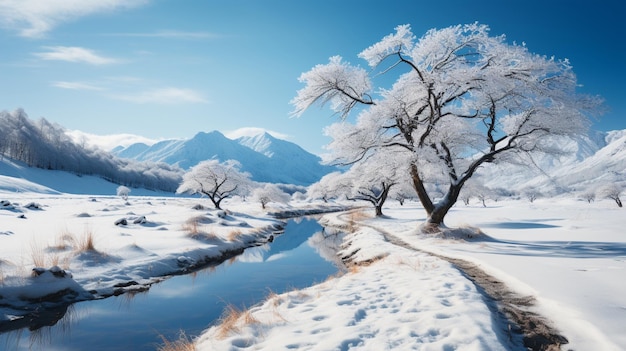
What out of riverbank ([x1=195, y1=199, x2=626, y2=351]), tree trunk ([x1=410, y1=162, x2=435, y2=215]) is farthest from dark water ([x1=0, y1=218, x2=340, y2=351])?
tree trunk ([x1=410, y1=162, x2=435, y2=215])

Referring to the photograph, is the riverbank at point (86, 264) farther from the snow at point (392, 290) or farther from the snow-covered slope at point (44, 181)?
the snow-covered slope at point (44, 181)

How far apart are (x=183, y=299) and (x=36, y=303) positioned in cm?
389

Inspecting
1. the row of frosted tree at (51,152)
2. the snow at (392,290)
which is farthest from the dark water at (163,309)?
the row of frosted tree at (51,152)

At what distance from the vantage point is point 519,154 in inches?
663

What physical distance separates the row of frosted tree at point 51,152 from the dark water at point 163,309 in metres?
125

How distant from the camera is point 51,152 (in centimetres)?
11656

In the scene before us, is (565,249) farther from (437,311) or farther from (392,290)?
(437,311)

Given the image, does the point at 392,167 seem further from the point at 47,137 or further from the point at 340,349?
the point at 47,137

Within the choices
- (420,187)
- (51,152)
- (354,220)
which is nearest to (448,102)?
(420,187)

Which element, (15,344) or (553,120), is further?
(553,120)

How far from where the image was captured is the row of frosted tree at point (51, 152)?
105 meters

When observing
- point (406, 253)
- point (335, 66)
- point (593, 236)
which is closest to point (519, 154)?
point (593, 236)

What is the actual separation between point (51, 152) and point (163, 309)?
142m

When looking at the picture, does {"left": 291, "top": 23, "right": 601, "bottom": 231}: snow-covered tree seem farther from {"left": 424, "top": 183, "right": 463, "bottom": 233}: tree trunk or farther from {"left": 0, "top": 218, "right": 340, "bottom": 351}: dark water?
{"left": 0, "top": 218, "right": 340, "bottom": 351}: dark water
